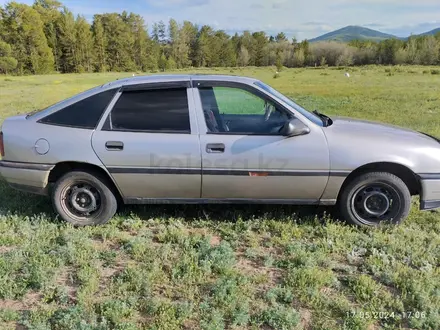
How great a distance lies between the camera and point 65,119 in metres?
4.00

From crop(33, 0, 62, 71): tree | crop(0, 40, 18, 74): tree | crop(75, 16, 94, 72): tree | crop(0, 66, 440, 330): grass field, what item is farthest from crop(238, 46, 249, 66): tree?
crop(0, 66, 440, 330): grass field

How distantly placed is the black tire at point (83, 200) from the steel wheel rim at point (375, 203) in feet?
8.54

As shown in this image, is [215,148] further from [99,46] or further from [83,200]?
[99,46]

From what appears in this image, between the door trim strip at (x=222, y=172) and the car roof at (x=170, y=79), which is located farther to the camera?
the car roof at (x=170, y=79)

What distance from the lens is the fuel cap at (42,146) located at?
395 centimetres

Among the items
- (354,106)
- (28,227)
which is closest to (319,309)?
(28,227)

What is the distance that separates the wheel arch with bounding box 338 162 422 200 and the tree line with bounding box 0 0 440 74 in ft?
214

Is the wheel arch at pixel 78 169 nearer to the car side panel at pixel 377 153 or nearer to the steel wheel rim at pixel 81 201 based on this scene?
the steel wheel rim at pixel 81 201

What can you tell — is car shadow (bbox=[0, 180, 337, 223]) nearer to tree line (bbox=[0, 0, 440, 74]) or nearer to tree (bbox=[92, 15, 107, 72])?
tree line (bbox=[0, 0, 440, 74])

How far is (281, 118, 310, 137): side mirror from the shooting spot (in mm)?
3686

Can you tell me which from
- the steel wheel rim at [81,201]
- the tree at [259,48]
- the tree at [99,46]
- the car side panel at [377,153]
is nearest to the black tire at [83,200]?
the steel wheel rim at [81,201]

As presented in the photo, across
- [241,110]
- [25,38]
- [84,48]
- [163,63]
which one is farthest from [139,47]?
[241,110]

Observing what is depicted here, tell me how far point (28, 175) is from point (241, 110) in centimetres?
245
